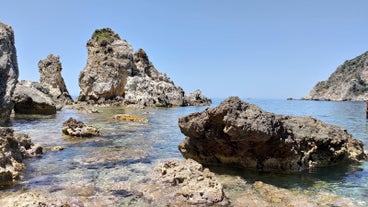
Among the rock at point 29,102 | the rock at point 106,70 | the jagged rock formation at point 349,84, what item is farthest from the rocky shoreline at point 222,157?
the jagged rock formation at point 349,84

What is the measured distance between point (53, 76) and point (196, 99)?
29579mm

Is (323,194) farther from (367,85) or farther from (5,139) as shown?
(367,85)

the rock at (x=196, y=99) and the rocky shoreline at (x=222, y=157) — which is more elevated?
the rock at (x=196, y=99)

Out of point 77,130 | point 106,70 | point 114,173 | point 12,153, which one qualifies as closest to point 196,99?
point 106,70

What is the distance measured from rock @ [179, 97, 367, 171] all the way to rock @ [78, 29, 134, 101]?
49.7 metres

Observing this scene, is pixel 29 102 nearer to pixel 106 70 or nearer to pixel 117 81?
pixel 117 81

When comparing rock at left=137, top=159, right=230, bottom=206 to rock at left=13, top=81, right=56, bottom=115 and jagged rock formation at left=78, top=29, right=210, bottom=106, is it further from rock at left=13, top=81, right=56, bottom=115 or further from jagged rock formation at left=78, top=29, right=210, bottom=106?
jagged rock formation at left=78, top=29, right=210, bottom=106

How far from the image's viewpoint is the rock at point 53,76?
60.7 meters

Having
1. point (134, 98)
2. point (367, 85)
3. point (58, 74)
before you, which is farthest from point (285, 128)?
point (367, 85)

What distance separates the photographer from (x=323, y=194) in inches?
305

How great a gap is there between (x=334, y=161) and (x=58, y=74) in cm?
5876

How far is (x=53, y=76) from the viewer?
6184 cm

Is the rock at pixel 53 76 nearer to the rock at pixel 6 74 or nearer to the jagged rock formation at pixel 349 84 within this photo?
the rock at pixel 6 74

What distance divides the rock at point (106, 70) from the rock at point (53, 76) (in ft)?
11.8
